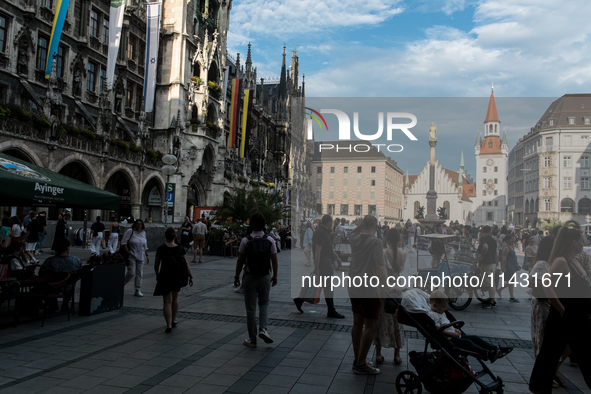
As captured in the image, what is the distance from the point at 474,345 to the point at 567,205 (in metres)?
5.85

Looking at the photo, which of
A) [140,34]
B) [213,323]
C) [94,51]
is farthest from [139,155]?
[213,323]

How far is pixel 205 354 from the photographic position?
236 inches

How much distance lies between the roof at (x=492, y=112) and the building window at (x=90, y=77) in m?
25.4

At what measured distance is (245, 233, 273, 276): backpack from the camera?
6.36 metres

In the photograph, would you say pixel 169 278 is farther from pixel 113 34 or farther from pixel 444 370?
pixel 113 34

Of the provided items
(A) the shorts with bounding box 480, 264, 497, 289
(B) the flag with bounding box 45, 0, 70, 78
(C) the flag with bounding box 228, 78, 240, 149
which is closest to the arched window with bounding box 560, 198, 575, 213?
(A) the shorts with bounding box 480, 264, 497, 289

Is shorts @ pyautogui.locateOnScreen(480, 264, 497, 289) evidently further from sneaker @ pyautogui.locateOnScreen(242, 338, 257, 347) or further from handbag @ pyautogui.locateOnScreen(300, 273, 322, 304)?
sneaker @ pyautogui.locateOnScreen(242, 338, 257, 347)

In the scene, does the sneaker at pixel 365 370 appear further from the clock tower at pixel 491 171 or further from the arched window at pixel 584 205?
the arched window at pixel 584 205

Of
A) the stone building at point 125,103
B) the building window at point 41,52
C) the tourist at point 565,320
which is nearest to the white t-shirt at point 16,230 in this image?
the stone building at point 125,103

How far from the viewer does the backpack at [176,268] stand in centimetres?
726

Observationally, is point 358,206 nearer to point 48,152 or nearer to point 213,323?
point 213,323

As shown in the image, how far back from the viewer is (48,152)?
70.7 ft

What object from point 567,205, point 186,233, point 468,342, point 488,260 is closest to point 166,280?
point 468,342

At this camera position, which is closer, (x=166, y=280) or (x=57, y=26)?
(x=166, y=280)
